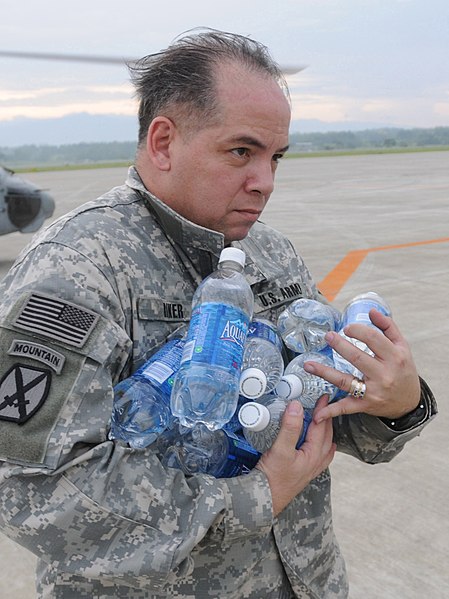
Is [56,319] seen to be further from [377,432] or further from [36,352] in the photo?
[377,432]

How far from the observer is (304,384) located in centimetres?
163

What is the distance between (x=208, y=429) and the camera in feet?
5.16

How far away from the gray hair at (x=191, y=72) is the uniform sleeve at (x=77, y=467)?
0.48 m

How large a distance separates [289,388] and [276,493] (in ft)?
0.77

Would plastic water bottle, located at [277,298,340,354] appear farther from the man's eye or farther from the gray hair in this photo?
the gray hair

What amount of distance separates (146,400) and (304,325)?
0.50m

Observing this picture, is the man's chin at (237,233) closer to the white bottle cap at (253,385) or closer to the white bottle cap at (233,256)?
the white bottle cap at (233,256)

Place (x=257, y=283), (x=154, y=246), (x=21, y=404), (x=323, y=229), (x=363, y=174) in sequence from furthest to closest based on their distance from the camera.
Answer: (x=363, y=174) → (x=323, y=229) → (x=257, y=283) → (x=154, y=246) → (x=21, y=404)

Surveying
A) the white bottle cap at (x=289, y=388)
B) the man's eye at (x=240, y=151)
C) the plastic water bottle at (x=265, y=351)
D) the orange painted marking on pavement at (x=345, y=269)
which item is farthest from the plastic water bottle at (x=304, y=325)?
the orange painted marking on pavement at (x=345, y=269)

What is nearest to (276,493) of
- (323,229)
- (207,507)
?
(207,507)

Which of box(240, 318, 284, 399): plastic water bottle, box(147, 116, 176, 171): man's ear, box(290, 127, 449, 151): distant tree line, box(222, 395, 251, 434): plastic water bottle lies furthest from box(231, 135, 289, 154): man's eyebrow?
box(290, 127, 449, 151): distant tree line

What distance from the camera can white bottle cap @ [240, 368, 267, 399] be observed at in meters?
1.51

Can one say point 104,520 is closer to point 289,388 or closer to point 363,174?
point 289,388

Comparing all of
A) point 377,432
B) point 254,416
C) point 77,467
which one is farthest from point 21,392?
point 377,432
